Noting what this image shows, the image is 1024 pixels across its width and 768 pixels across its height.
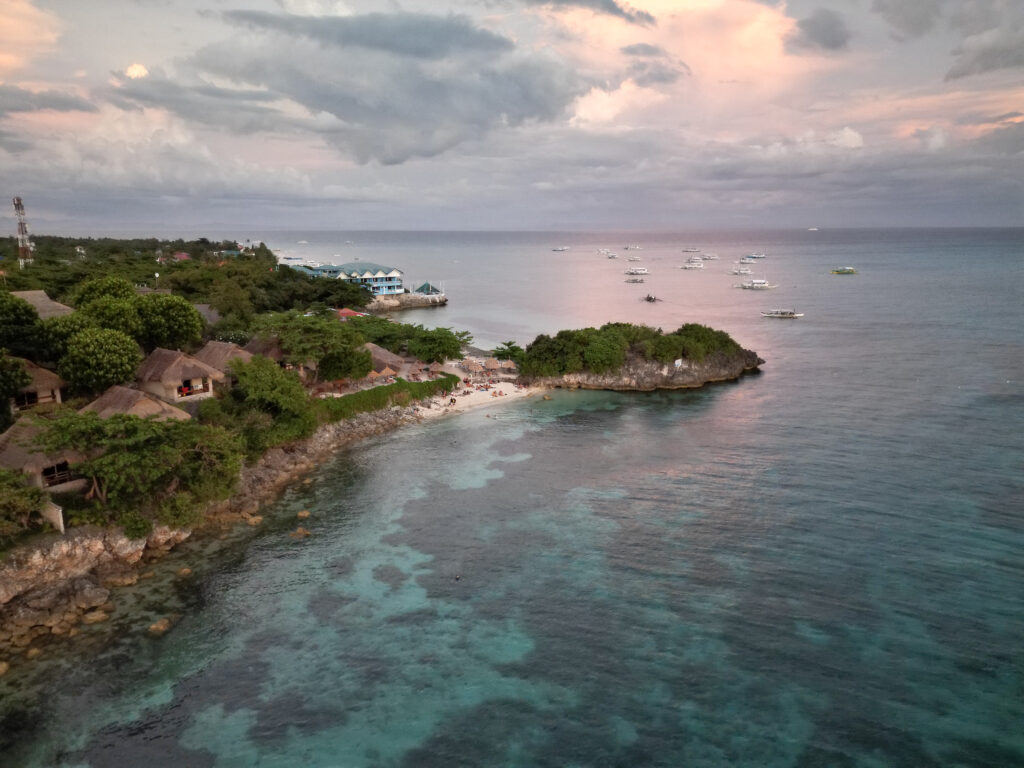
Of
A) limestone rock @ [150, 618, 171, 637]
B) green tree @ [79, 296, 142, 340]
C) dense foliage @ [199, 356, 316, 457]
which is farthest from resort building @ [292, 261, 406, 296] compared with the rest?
limestone rock @ [150, 618, 171, 637]

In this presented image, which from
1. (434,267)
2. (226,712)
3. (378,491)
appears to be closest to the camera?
(226,712)

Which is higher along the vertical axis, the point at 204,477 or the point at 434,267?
the point at 434,267

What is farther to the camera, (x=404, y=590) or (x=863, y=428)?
(x=863, y=428)

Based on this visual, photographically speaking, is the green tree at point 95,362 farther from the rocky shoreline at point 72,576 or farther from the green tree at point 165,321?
the rocky shoreline at point 72,576

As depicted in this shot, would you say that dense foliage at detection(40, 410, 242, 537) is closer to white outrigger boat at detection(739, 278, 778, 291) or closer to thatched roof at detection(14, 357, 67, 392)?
thatched roof at detection(14, 357, 67, 392)

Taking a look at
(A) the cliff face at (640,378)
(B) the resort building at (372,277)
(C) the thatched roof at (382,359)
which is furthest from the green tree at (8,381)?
(B) the resort building at (372,277)

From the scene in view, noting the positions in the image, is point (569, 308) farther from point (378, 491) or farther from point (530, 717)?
point (530, 717)

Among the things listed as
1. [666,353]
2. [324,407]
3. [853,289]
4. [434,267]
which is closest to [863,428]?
[666,353]
